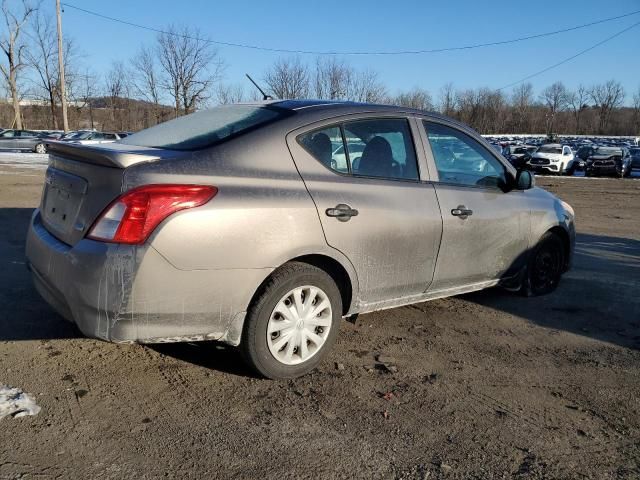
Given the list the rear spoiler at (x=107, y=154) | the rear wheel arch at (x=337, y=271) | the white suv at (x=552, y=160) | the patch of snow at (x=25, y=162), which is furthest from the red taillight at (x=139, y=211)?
the white suv at (x=552, y=160)

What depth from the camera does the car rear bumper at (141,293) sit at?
2756 millimetres

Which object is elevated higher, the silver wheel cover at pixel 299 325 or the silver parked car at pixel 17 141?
the silver parked car at pixel 17 141

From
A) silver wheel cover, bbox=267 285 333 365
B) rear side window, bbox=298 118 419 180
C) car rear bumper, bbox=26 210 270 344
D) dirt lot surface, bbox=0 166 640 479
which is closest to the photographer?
dirt lot surface, bbox=0 166 640 479

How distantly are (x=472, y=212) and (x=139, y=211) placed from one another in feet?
8.06

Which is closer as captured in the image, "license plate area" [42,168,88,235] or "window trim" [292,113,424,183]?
"license plate area" [42,168,88,235]

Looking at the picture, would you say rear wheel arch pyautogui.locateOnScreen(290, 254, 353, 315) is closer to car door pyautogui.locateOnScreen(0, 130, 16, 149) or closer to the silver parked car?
the silver parked car

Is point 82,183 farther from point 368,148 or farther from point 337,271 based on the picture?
point 368,148

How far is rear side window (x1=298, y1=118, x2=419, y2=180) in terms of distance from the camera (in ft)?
11.4

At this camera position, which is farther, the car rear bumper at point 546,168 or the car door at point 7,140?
the car door at point 7,140

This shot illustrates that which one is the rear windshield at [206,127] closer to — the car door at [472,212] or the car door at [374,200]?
the car door at [374,200]

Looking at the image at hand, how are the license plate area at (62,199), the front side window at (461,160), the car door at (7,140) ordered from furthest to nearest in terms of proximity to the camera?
the car door at (7,140) < the front side window at (461,160) < the license plate area at (62,199)

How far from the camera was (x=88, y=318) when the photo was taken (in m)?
2.85

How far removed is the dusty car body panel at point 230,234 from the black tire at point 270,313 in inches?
2.6

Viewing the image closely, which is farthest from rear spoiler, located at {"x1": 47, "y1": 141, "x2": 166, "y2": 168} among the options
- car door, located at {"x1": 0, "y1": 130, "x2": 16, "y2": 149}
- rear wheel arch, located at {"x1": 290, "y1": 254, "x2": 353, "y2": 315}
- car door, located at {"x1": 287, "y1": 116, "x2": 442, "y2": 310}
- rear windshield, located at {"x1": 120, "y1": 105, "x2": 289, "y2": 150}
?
car door, located at {"x1": 0, "y1": 130, "x2": 16, "y2": 149}
